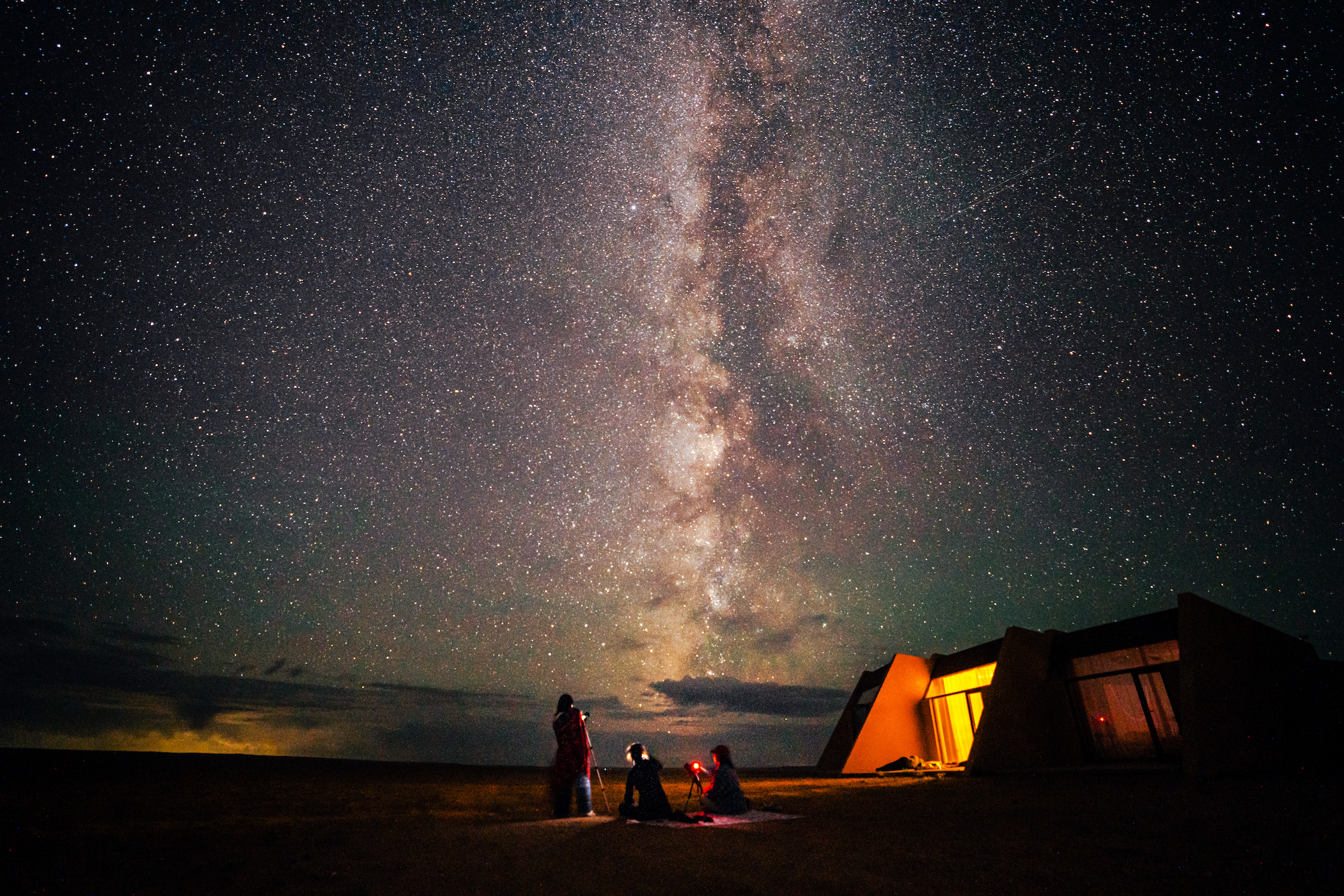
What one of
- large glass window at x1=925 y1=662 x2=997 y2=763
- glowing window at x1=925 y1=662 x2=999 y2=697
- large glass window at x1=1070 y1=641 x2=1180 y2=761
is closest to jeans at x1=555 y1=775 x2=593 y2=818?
glowing window at x1=925 y1=662 x2=999 y2=697

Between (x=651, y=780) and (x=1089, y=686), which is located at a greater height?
(x=1089, y=686)

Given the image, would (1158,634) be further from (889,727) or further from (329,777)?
(329,777)

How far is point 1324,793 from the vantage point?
8180 millimetres

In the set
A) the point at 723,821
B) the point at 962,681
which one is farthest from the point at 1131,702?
the point at 723,821

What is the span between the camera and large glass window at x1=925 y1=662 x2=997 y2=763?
17766 mm

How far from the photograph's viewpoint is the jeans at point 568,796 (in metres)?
8.64

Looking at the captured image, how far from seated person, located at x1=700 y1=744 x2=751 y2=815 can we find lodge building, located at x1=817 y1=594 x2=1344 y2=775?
8978 millimetres

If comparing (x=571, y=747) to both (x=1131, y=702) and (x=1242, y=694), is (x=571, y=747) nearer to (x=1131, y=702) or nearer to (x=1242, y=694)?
(x=1242, y=694)

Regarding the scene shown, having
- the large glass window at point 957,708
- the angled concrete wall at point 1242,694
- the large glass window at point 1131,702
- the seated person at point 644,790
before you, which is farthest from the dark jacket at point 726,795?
the large glass window at point 957,708

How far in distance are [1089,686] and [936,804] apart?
9061mm

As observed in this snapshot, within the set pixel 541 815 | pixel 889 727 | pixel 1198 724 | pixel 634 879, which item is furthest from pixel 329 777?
pixel 1198 724

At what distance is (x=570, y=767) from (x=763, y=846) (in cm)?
378

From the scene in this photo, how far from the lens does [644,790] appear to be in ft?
26.6

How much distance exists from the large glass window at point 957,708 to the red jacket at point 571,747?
43.8 ft
